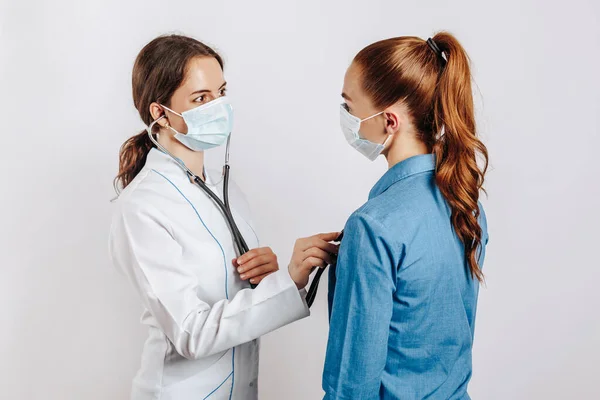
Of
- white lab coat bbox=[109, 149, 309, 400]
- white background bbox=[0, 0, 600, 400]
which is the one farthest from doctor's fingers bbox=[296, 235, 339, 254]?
white background bbox=[0, 0, 600, 400]

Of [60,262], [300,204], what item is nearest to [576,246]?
[300,204]

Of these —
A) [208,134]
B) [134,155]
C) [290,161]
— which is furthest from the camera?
[290,161]

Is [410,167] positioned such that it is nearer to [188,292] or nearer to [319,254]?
[319,254]

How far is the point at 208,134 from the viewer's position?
1.63 m

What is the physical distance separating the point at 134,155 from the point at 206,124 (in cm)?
28

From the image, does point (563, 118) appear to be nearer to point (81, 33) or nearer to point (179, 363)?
point (179, 363)

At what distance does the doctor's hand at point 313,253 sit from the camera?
1397 mm

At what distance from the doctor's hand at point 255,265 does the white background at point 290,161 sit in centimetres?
73

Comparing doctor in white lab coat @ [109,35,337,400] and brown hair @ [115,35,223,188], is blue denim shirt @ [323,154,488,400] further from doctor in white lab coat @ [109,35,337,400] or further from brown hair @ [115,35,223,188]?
brown hair @ [115,35,223,188]

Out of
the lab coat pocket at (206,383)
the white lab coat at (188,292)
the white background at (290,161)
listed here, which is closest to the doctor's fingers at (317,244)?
the white lab coat at (188,292)

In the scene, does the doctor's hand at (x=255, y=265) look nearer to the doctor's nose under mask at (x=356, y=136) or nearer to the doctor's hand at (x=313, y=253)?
the doctor's hand at (x=313, y=253)

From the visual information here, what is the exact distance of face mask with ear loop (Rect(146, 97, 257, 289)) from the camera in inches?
62.8

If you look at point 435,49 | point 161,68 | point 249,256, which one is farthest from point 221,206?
point 435,49

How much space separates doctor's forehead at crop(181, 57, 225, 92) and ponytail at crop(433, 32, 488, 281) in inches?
24.3
